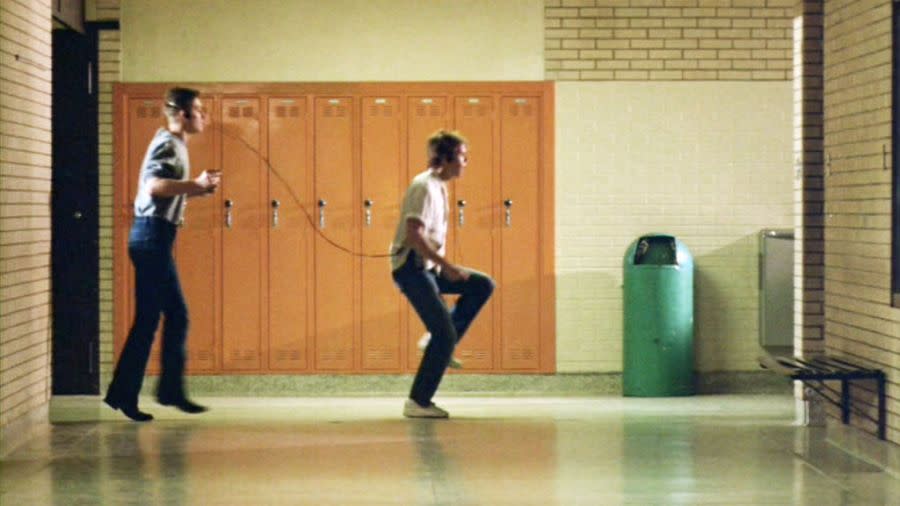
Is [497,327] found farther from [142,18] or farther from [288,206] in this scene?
[142,18]

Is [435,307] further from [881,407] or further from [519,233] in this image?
[519,233]

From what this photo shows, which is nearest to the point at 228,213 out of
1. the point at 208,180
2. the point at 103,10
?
the point at 103,10

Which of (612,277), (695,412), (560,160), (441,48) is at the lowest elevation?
(695,412)

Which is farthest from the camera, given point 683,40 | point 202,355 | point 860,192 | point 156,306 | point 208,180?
point 683,40

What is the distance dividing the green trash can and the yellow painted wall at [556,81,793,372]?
1.39 feet

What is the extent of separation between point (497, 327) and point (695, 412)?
2208 millimetres

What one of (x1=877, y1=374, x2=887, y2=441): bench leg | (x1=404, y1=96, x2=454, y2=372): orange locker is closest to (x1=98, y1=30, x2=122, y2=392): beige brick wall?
(x1=404, y1=96, x2=454, y2=372): orange locker

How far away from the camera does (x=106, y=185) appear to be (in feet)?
41.1

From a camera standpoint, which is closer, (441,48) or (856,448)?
(856,448)

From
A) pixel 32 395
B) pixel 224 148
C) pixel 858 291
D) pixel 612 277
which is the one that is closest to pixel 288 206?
pixel 224 148

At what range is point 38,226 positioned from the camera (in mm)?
9680

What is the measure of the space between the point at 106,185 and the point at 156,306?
11.1 feet

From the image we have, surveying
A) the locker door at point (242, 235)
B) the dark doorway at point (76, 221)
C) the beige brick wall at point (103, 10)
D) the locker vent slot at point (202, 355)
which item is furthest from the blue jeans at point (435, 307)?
the beige brick wall at point (103, 10)

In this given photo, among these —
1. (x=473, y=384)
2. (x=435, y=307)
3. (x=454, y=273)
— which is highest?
(x=454, y=273)
